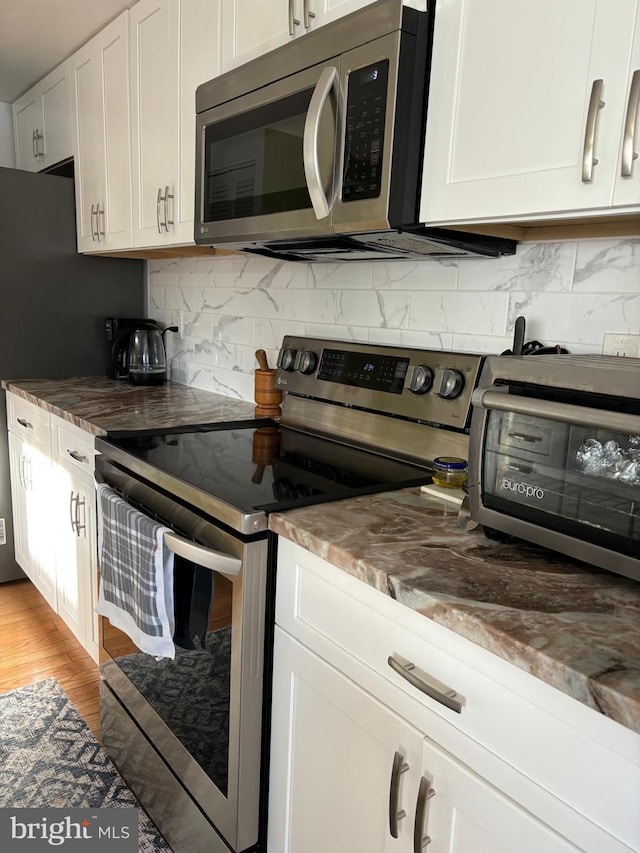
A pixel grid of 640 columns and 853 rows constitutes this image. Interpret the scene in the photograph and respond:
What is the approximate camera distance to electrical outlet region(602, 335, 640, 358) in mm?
1208

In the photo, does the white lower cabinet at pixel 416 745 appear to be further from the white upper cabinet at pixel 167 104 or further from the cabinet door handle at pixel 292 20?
the white upper cabinet at pixel 167 104

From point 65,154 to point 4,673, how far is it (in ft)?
7.19

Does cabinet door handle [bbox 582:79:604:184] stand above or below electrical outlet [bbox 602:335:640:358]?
above

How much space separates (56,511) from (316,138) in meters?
1.67

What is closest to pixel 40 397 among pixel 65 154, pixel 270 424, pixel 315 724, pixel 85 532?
pixel 85 532

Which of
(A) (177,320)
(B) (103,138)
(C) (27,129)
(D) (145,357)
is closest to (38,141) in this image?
(C) (27,129)

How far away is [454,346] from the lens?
1573 mm

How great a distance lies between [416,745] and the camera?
0.90m

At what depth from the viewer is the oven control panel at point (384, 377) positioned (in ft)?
4.73

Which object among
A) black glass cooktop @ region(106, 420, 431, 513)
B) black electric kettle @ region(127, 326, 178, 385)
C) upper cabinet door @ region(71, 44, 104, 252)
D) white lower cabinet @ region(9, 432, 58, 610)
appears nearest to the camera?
black glass cooktop @ region(106, 420, 431, 513)

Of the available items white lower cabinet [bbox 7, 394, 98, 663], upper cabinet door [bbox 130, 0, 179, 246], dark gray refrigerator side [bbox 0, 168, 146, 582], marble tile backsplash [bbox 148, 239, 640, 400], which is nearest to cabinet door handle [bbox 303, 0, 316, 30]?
marble tile backsplash [bbox 148, 239, 640, 400]

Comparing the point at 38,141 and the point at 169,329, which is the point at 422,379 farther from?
the point at 38,141

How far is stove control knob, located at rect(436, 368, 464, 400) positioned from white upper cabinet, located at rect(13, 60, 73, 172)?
2.25m

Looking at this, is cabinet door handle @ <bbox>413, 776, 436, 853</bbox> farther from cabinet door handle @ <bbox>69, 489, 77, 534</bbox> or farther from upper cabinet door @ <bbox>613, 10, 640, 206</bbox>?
cabinet door handle @ <bbox>69, 489, 77, 534</bbox>
